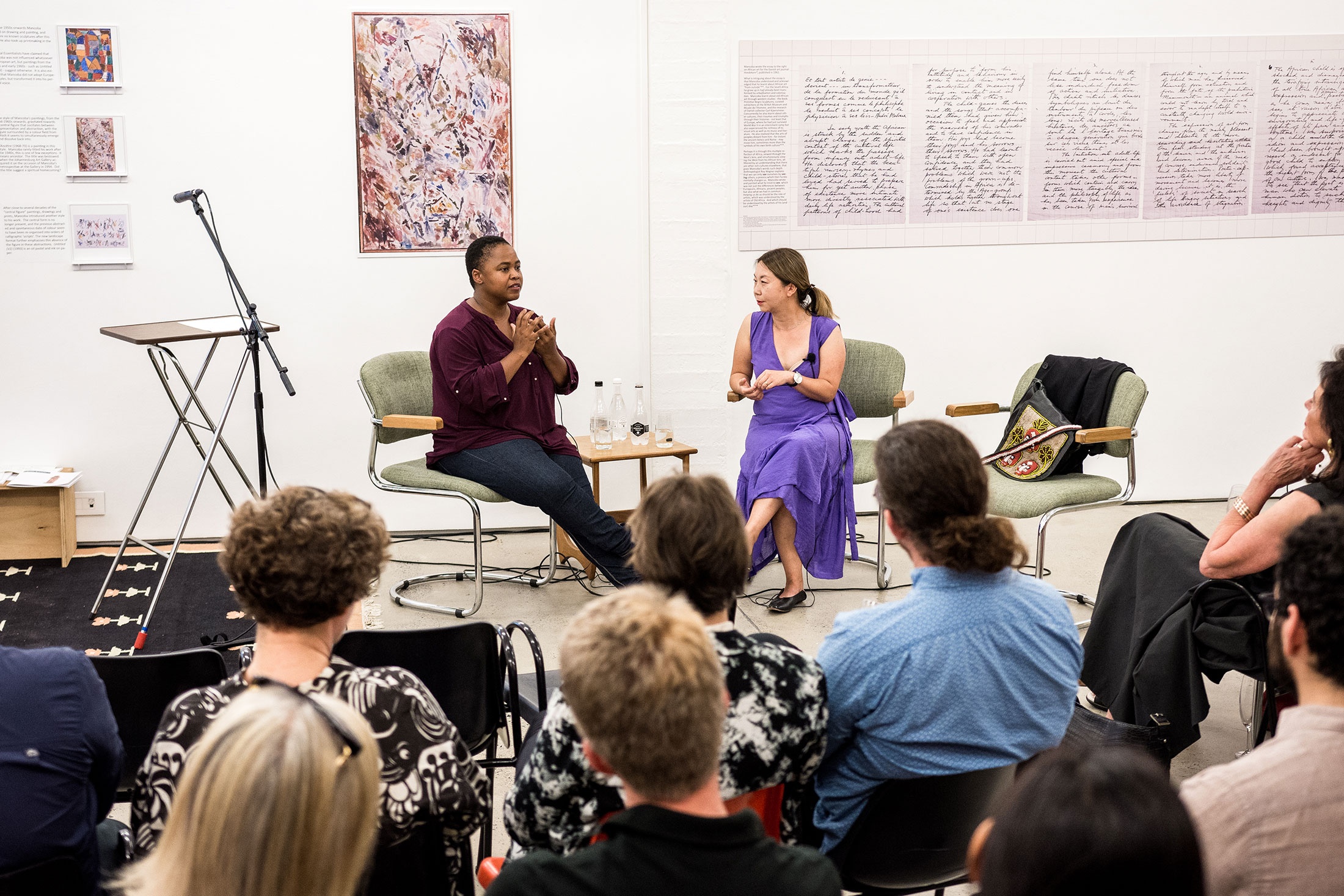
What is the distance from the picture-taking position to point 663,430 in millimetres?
4637

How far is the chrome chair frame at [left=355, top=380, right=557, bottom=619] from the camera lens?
4105 mm

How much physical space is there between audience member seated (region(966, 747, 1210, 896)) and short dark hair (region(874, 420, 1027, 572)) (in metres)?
0.86

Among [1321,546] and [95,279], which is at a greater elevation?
[95,279]

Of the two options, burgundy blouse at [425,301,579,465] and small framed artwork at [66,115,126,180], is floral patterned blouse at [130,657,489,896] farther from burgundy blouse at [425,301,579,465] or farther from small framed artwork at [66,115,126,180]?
small framed artwork at [66,115,126,180]

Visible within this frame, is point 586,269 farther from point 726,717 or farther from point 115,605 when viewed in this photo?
point 726,717

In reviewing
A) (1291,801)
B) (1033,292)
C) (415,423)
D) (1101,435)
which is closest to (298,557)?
(1291,801)

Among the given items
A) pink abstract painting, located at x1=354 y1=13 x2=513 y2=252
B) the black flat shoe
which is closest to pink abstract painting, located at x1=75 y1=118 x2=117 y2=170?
pink abstract painting, located at x1=354 y1=13 x2=513 y2=252

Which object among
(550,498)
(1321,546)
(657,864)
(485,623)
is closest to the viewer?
(657,864)

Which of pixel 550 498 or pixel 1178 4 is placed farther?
pixel 1178 4

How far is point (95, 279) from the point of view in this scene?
4789 mm

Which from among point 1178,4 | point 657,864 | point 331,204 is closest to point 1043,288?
point 1178,4

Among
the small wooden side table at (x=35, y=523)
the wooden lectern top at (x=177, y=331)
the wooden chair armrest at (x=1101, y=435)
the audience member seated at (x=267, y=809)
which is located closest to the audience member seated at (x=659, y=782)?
the audience member seated at (x=267, y=809)

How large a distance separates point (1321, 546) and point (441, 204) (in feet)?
13.7

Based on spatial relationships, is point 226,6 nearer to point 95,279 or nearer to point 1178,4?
point 95,279
